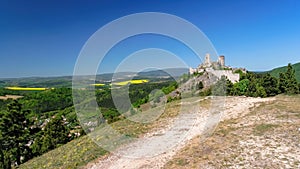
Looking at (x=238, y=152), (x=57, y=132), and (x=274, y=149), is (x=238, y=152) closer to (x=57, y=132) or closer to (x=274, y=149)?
(x=274, y=149)

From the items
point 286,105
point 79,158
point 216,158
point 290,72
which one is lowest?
point 79,158

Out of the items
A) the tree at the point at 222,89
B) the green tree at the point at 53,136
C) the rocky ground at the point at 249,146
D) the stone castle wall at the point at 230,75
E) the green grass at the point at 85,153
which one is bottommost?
the green tree at the point at 53,136

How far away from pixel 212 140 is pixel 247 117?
7.14 m

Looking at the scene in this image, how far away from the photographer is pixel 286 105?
25109 mm

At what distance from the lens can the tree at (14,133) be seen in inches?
1318

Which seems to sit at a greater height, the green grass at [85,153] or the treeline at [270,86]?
the treeline at [270,86]

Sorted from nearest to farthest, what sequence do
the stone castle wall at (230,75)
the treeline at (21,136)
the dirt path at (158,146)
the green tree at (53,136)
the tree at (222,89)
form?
the dirt path at (158,146)
the treeline at (21,136)
the green tree at (53,136)
the tree at (222,89)
the stone castle wall at (230,75)

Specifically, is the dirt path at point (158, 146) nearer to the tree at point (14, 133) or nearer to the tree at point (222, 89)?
the tree at point (14, 133)

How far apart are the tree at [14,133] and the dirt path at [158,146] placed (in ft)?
76.3

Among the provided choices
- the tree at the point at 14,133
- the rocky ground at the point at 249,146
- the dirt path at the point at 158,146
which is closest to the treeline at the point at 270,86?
the dirt path at the point at 158,146

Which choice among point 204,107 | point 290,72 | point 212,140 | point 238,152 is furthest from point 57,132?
point 290,72

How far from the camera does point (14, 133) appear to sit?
34219 millimetres

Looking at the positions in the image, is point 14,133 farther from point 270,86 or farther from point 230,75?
point 230,75

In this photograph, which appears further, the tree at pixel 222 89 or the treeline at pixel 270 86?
the treeline at pixel 270 86
